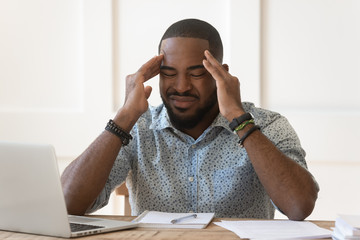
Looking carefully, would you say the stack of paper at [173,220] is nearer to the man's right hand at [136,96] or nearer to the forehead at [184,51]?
the man's right hand at [136,96]

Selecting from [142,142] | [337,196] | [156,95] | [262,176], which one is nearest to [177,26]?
[142,142]

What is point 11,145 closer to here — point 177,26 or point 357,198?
point 177,26

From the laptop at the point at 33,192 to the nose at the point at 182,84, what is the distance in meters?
0.63

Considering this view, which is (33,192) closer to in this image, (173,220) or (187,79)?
(173,220)

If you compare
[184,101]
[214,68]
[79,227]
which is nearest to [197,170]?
[184,101]

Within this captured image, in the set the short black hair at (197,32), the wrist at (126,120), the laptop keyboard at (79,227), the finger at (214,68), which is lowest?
the laptop keyboard at (79,227)

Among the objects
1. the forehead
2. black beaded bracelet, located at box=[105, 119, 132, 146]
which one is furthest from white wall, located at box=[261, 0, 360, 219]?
black beaded bracelet, located at box=[105, 119, 132, 146]

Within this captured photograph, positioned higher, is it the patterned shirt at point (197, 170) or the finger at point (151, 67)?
the finger at point (151, 67)

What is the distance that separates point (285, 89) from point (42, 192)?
5.36 feet

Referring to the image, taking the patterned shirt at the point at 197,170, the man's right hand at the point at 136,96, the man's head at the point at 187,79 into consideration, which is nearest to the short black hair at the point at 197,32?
the man's head at the point at 187,79

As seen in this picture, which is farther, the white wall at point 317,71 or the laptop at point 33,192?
the white wall at point 317,71

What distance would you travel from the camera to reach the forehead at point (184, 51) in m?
1.89

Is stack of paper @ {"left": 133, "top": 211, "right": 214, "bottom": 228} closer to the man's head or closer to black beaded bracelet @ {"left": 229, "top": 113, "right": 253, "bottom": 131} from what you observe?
black beaded bracelet @ {"left": 229, "top": 113, "right": 253, "bottom": 131}

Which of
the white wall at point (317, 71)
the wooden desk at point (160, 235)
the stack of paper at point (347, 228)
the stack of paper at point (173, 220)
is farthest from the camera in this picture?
the white wall at point (317, 71)
